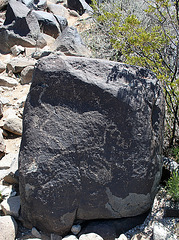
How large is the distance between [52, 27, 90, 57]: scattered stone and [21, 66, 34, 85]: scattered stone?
1.04m

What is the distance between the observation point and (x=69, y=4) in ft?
31.6

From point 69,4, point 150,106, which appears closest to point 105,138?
point 150,106

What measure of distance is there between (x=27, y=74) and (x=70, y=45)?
1275 millimetres

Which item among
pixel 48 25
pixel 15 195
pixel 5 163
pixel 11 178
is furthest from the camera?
pixel 48 25

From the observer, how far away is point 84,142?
93.3 inches

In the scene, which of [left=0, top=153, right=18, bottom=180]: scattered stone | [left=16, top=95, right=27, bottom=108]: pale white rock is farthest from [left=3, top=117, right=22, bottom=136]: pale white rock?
[left=16, top=95, right=27, bottom=108]: pale white rock

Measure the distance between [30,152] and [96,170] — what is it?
582 millimetres

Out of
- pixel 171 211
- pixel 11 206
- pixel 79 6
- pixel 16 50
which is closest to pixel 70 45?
pixel 16 50

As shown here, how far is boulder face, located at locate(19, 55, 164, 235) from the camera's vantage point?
2355 mm

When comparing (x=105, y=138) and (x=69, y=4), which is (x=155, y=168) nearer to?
(x=105, y=138)

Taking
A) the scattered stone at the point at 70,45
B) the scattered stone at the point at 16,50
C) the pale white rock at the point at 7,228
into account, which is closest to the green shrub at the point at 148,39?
the scattered stone at the point at 70,45

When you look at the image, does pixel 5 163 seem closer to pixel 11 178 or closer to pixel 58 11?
pixel 11 178

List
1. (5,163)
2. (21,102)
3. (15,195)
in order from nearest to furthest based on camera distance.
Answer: (15,195) < (5,163) < (21,102)

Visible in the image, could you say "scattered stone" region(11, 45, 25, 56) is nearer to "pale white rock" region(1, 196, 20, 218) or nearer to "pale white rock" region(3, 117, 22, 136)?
"pale white rock" region(3, 117, 22, 136)
